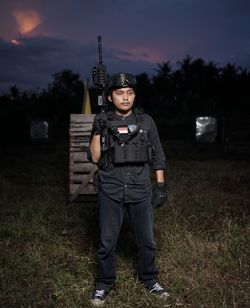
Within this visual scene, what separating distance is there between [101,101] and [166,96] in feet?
163

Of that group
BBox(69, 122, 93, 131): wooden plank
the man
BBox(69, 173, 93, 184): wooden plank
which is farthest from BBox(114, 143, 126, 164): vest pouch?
BBox(69, 173, 93, 184): wooden plank

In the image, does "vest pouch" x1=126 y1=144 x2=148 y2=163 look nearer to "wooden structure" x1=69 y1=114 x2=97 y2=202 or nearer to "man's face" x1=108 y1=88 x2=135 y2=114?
"man's face" x1=108 y1=88 x2=135 y2=114

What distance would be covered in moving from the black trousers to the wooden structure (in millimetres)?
4353

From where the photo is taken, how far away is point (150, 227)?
3881mm

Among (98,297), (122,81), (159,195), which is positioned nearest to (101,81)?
(122,81)

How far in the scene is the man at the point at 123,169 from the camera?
3740 mm

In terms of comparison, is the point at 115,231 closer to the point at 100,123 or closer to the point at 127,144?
the point at 127,144

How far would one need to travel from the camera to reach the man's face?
3785mm

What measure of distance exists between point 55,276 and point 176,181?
19.4 ft

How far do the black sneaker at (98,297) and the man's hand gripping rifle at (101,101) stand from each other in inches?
53.3

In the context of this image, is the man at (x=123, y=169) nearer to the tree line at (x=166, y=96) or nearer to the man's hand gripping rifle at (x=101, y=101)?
the man's hand gripping rifle at (x=101, y=101)

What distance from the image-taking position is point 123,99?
3791 mm

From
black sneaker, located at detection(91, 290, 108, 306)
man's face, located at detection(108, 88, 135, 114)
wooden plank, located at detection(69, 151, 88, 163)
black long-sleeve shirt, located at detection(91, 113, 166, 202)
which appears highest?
man's face, located at detection(108, 88, 135, 114)

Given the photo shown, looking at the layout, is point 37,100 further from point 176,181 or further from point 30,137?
point 176,181
